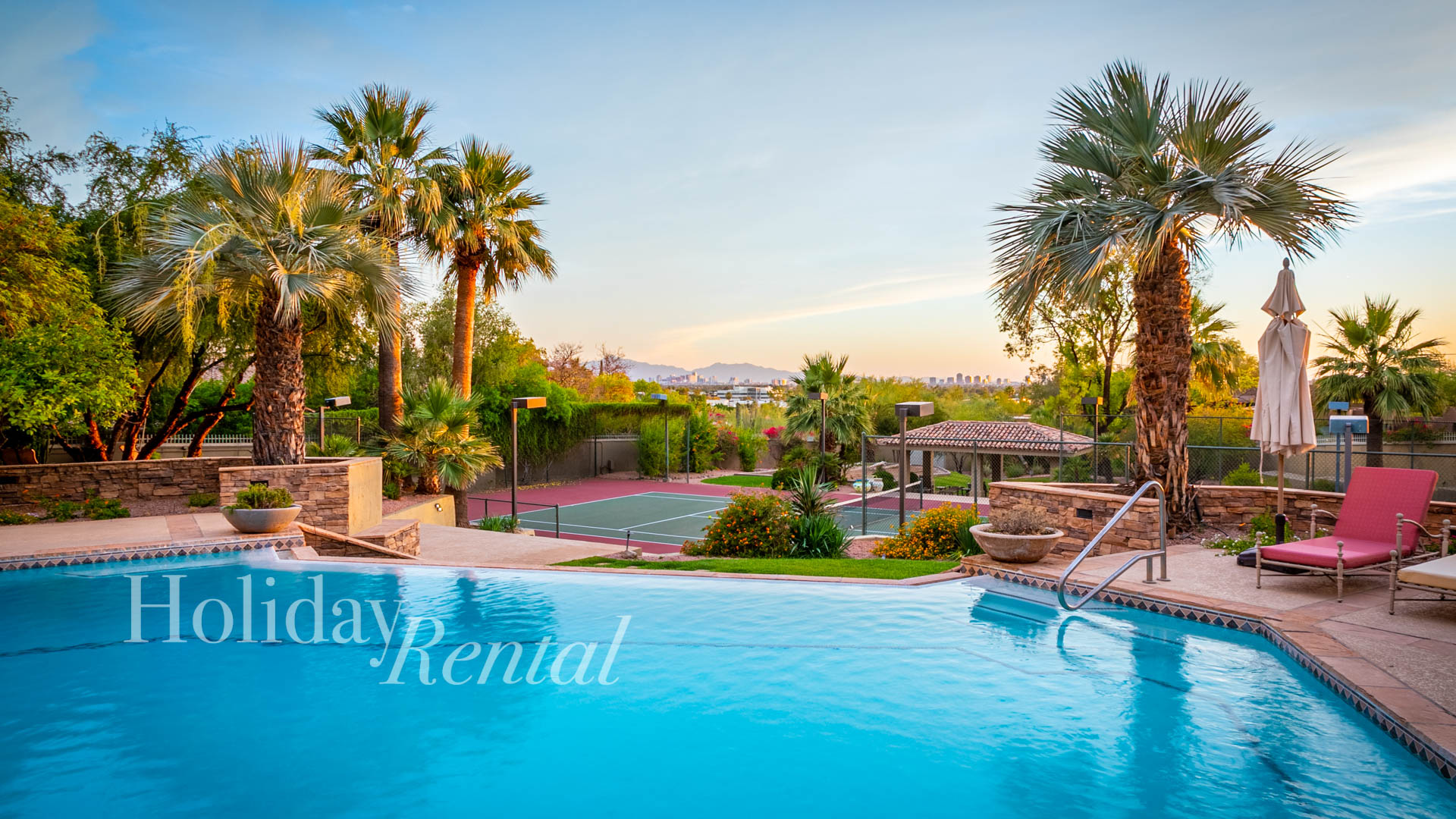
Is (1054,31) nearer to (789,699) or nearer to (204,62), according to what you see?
(789,699)

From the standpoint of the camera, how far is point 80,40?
46.3 ft

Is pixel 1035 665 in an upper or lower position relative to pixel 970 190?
lower

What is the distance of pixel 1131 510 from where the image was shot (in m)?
9.33

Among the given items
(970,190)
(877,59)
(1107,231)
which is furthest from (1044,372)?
(1107,231)

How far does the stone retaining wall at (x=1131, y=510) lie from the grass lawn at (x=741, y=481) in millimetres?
17010

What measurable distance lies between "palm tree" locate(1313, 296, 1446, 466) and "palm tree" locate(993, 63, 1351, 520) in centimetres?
1224

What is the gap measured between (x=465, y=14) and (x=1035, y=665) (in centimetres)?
1496

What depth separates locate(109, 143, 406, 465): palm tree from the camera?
1091 centimetres

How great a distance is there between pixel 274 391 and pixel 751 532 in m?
7.62

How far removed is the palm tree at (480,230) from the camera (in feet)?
62.8

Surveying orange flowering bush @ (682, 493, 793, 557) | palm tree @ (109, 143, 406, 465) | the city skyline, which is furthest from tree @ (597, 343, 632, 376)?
orange flowering bush @ (682, 493, 793, 557)

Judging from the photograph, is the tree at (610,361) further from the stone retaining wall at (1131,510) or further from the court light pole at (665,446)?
the stone retaining wall at (1131,510)

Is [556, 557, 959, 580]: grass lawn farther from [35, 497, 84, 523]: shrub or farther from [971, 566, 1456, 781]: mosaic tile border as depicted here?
[35, 497, 84, 523]: shrub

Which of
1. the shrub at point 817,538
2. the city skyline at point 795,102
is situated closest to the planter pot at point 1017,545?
the shrub at point 817,538
